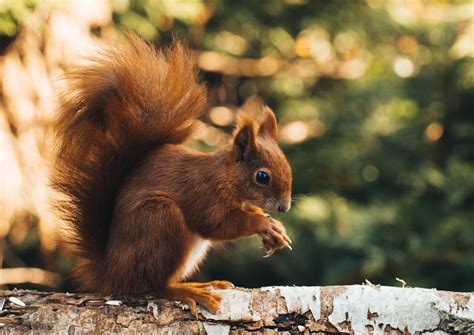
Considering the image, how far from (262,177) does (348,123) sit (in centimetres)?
261

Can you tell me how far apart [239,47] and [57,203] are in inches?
120

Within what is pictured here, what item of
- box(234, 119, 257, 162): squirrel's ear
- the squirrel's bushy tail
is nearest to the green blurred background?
the squirrel's bushy tail

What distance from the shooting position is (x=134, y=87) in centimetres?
212

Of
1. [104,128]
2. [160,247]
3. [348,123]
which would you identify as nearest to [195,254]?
[160,247]

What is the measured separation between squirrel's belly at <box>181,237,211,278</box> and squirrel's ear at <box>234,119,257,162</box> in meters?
0.26

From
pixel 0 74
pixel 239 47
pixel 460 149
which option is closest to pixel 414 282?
pixel 460 149

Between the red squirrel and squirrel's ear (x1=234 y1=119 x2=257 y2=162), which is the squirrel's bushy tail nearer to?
the red squirrel

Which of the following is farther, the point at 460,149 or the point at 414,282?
the point at 460,149

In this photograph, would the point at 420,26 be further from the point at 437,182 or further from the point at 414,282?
the point at 414,282

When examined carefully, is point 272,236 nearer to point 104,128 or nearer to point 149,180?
point 149,180

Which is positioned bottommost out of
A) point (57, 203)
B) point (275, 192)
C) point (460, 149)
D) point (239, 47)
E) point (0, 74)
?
point (57, 203)

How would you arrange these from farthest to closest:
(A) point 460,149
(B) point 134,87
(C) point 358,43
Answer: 1. (C) point 358,43
2. (A) point 460,149
3. (B) point 134,87

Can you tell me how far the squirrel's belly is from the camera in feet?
6.84

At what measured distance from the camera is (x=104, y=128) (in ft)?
6.97
